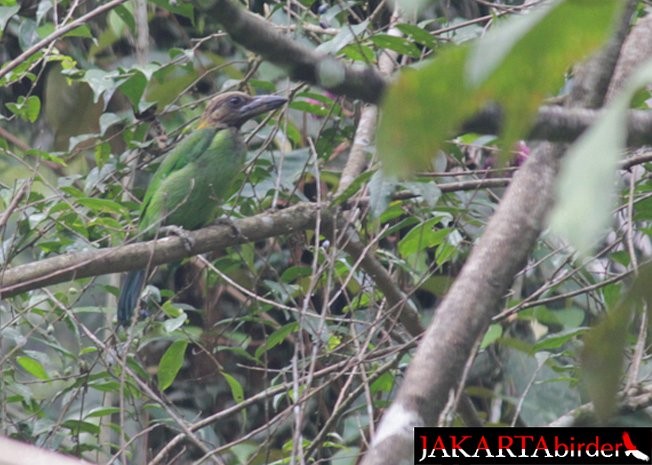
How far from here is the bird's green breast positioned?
166 inches

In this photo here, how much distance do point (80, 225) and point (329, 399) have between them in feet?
5.01

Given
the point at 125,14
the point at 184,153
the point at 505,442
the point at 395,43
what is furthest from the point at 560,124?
the point at 184,153

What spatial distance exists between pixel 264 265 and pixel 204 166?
0.79m

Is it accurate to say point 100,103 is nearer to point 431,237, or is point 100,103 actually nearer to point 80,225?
point 80,225

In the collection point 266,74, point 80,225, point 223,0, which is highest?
point 266,74

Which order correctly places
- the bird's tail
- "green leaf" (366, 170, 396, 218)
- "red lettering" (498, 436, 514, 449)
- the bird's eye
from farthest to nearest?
the bird's eye → the bird's tail → "green leaf" (366, 170, 396, 218) → "red lettering" (498, 436, 514, 449)

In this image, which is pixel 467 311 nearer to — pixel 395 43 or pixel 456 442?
pixel 456 442

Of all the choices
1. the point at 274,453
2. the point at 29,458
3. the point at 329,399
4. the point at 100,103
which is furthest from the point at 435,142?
the point at 100,103

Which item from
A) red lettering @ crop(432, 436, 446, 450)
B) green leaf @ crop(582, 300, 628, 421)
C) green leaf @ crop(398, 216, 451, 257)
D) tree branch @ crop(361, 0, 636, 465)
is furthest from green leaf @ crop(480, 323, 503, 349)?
green leaf @ crop(582, 300, 628, 421)

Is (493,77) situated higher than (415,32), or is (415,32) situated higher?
(415,32)

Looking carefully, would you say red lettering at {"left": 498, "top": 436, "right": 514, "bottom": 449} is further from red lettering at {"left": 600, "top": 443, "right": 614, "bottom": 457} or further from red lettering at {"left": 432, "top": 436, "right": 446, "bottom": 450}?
red lettering at {"left": 432, "top": 436, "right": 446, "bottom": 450}

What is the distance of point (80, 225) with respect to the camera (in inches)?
137

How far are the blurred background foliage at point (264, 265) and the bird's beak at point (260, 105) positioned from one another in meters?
0.06

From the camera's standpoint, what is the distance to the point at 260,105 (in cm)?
418
